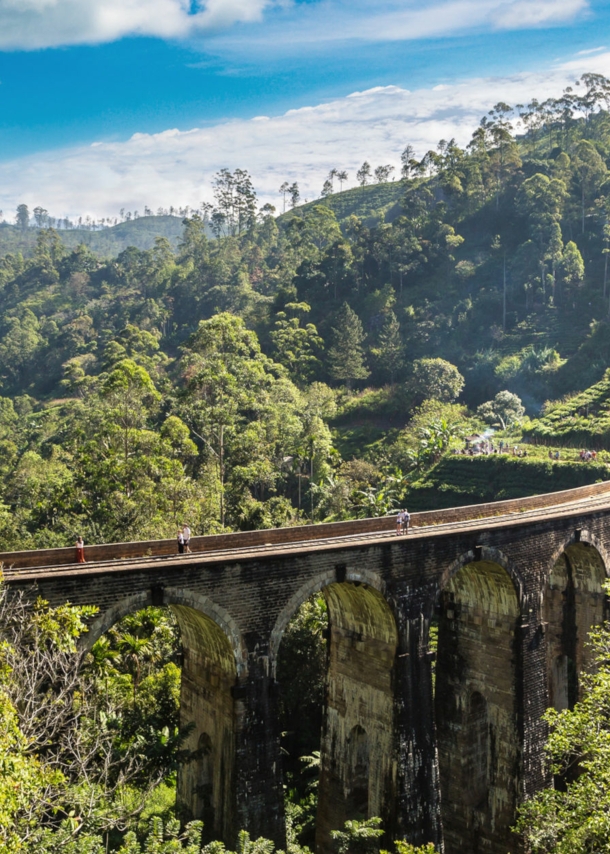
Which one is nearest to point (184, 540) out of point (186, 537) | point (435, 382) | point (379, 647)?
point (186, 537)

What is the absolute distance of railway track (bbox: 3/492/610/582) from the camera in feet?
48.7

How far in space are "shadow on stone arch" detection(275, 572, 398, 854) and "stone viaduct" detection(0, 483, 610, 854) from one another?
0.04m

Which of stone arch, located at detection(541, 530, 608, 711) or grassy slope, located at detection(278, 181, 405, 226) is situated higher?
grassy slope, located at detection(278, 181, 405, 226)

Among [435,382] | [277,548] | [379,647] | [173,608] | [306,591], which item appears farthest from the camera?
[435,382]

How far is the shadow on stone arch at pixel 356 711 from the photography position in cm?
1883

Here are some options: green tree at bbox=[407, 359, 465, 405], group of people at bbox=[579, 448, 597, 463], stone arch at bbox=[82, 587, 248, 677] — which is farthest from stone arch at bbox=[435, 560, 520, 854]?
green tree at bbox=[407, 359, 465, 405]

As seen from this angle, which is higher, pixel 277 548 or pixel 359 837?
pixel 277 548

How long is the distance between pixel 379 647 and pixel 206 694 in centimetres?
415

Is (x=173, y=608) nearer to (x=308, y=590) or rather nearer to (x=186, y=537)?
(x=186, y=537)

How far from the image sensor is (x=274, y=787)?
653 inches

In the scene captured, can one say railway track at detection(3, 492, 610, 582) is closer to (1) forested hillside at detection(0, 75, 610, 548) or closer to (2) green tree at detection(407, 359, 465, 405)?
(1) forested hillside at detection(0, 75, 610, 548)

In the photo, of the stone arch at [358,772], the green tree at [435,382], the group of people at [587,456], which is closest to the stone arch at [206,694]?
the stone arch at [358,772]

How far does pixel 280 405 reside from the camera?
50.8 metres

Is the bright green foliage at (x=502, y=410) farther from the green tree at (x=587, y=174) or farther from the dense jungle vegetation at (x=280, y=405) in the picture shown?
the green tree at (x=587, y=174)
